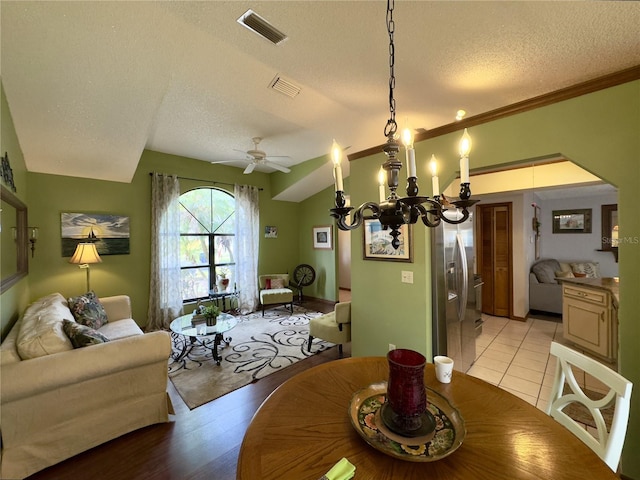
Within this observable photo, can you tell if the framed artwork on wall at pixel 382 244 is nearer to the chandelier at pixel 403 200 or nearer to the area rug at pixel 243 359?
the chandelier at pixel 403 200

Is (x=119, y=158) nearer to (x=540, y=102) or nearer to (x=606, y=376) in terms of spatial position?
(x=540, y=102)

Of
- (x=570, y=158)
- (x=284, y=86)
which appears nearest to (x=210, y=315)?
(x=284, y=86)

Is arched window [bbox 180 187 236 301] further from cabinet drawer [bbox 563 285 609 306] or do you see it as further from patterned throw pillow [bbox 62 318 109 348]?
cabinet drawer [bbox 563 285 609 306]

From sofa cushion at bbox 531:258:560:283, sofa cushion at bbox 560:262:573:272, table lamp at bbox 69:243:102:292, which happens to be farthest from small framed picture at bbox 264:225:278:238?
sofa cushion at bbox 560:262:573:272

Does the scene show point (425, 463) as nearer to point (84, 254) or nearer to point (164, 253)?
point (84, 254)

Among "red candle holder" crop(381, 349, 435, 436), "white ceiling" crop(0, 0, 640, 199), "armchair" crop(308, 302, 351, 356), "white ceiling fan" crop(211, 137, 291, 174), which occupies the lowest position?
"armchair" crop(308, 302, 351, 356)

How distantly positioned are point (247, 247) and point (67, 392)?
3809 mm

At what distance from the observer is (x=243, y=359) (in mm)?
3244

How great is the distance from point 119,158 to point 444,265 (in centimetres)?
427

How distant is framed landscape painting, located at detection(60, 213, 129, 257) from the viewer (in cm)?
371

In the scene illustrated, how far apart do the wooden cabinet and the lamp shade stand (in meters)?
6.44

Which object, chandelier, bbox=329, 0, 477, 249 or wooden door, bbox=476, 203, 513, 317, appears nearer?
chandelier, bbox=329, 0, 477, 249

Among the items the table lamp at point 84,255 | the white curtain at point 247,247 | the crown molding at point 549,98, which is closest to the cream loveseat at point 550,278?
the crown molding at point 549,98

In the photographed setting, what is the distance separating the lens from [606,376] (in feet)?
3.63
